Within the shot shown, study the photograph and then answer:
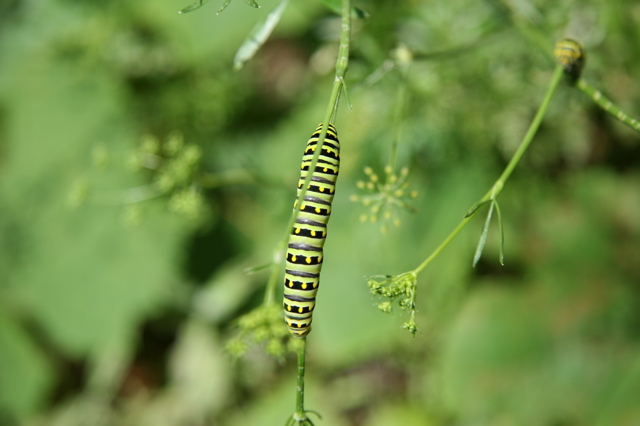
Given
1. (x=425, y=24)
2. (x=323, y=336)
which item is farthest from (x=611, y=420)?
(x=425, y=24)

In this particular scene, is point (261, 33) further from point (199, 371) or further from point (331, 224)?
point (199, 371)

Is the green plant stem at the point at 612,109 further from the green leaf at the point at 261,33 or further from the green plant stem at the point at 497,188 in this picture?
the green leaf at the point at 261,33

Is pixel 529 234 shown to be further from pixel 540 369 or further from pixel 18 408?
pixel 18 408

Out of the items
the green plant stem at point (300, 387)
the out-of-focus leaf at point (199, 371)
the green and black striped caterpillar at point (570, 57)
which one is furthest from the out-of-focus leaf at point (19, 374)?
the green and black striped caterpillar at point (570, 57)

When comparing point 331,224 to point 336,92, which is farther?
point 331,224

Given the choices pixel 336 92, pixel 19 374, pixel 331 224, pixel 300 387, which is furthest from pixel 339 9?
pixel 19 374

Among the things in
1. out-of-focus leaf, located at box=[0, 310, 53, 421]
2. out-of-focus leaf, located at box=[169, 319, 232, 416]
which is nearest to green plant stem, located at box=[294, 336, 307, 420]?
out-of-focus leaf, located at box=[169, 319, 232, 416]
